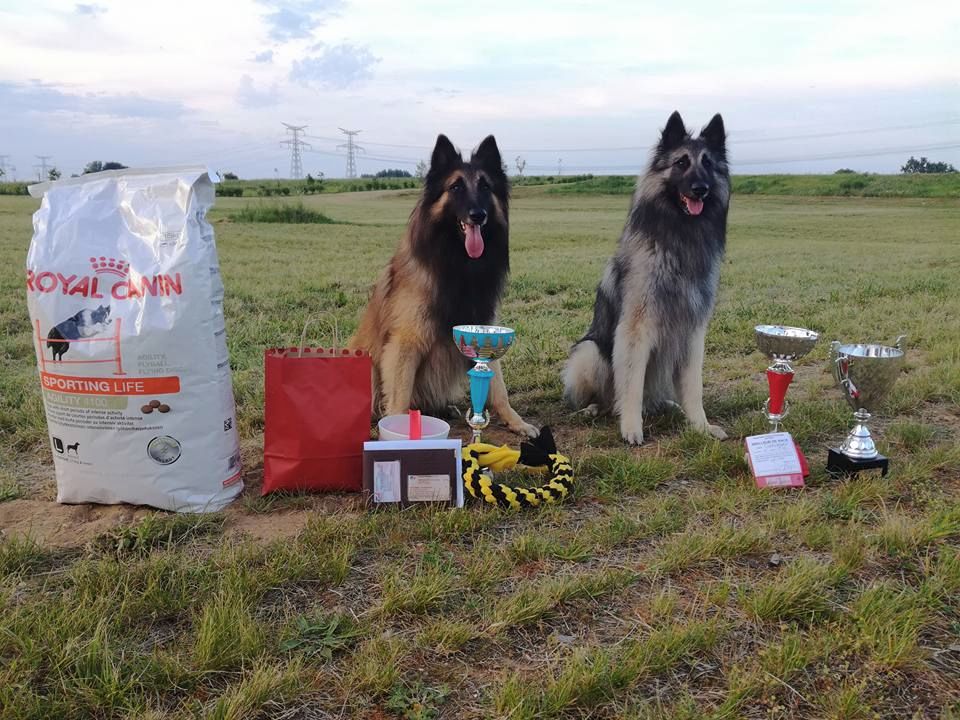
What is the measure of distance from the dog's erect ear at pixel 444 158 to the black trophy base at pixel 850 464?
7.17 feet

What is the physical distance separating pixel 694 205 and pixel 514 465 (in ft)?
5.23

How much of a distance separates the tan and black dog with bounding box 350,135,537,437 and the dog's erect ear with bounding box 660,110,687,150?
0.86 m

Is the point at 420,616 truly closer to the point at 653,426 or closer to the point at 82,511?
the point at 82,511

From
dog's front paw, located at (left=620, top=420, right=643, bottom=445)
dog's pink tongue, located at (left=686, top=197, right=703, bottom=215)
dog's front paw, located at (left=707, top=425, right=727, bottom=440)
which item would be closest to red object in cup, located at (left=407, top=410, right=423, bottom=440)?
dog's front paw, located at (left=620, top=420, right=643, bottom=445)

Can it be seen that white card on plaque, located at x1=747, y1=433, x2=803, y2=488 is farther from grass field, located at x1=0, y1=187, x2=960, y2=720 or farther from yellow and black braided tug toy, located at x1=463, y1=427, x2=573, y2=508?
yellow and black braided tug toy, located at x1=463, y1=427, x2=573, y2=508

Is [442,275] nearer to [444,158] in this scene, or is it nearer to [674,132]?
[444,158]

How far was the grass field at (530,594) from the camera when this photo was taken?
1.67m

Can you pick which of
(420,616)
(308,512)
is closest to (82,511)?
(308,512)

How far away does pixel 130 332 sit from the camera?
244cm

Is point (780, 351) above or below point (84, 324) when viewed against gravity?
below

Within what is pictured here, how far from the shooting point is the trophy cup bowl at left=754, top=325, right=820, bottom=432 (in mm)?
3098

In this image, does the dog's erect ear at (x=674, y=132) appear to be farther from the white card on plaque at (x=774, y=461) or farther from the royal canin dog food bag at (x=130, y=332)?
the royal canin dog food bag at (x=130, y=332)

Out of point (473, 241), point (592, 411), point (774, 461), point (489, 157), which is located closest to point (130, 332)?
point (473, 241)

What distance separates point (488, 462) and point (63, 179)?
1.95 m
